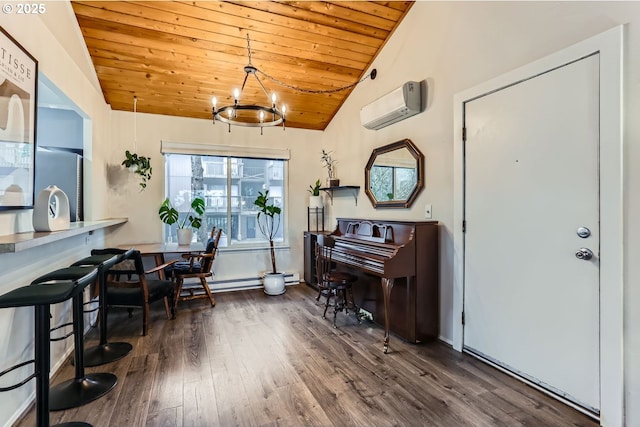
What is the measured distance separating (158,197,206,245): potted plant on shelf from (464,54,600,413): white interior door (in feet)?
11.0

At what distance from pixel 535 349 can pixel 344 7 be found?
3.33 metres

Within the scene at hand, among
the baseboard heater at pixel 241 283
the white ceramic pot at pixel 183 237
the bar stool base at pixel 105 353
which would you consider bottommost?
the bar stool base at pixel 105 353

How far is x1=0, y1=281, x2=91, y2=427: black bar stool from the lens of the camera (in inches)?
58.1

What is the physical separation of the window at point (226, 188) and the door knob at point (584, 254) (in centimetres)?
382

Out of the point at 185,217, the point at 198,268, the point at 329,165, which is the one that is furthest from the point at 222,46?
the point at 198,268

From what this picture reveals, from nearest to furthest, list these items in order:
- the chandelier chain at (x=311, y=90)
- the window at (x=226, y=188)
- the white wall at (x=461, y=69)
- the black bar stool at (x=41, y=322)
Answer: the black bar stool at (x=41, y=322), the white wall at (x=461, y=69), the chandelier chain at (x=311, y=90), the window at (x=226, y=188)

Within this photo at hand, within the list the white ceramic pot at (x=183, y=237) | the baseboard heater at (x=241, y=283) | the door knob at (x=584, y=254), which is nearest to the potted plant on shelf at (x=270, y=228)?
the baseboard heater at (x=241, y=283)

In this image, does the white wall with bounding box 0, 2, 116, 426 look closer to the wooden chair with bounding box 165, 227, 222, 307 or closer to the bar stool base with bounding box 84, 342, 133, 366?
the bar stool base with bounding box 84, 342, 133, 366

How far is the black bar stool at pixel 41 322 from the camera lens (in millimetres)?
1477

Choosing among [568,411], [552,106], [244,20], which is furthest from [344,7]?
[568,411]

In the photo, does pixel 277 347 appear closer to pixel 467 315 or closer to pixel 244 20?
pixel 467 315

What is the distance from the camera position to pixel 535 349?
6.86 feet

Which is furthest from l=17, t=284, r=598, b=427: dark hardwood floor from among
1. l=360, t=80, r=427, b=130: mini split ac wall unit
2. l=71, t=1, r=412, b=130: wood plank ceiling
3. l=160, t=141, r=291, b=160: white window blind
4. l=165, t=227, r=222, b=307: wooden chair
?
l=71, t=1, r=412, b=130: wood plank ceiling

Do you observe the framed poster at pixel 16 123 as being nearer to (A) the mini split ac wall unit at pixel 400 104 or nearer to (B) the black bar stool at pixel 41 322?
(B) the black bar stool at pixel 41 322
